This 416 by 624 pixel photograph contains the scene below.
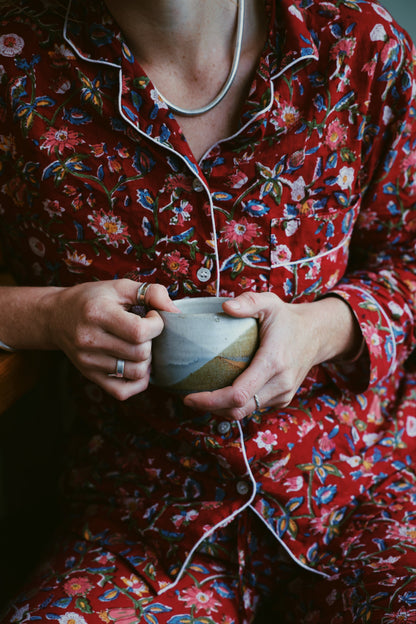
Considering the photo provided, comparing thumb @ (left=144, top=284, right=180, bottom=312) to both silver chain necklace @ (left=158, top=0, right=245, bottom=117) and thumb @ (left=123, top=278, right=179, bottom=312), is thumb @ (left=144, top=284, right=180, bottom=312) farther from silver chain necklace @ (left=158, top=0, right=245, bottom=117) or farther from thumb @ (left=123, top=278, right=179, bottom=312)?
silver chain necklace @ (left=158, top=0, right=245, bottom=117)

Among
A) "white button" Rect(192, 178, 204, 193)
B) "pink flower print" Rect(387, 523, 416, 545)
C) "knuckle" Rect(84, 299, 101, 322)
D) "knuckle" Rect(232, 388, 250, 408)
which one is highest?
"white button" Rect(192, 178, 204, 193)

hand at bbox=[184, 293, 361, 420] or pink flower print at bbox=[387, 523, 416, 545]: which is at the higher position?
hand at bbox=[184, 293, 361, 420]

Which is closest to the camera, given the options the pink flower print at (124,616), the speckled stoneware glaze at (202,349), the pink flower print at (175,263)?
the speckled stoneware glaze at (202,349)

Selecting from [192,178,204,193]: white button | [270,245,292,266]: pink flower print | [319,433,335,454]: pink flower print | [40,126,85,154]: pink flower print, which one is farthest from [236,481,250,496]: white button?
[40,126,85,154]: pink flower print

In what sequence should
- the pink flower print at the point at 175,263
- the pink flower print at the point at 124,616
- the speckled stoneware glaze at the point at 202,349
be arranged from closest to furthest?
the speckled stoneware glaze at the point at 202,349 → the pink flower print at the point at 124,616 → the pink flower print at the point at 175,263

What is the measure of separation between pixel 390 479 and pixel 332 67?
2.30ft

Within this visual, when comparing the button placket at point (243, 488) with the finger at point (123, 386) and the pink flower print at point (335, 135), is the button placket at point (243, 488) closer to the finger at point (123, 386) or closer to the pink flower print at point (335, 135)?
the finger at point (123, 386)

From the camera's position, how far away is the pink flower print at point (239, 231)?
92 centimetres

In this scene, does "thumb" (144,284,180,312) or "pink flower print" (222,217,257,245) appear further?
"pink flower print" (222,217,257,245)

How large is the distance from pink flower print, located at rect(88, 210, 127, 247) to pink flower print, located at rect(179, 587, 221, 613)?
1.80 ft

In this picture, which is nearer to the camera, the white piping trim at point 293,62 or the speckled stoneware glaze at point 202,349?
the speckled stoneware glaze at point 202,349

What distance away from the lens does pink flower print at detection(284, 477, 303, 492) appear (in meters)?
0.94

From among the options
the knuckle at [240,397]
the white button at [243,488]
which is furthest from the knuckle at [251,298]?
the white button at [243,488]

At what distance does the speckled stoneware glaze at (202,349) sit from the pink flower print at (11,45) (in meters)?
0.52
